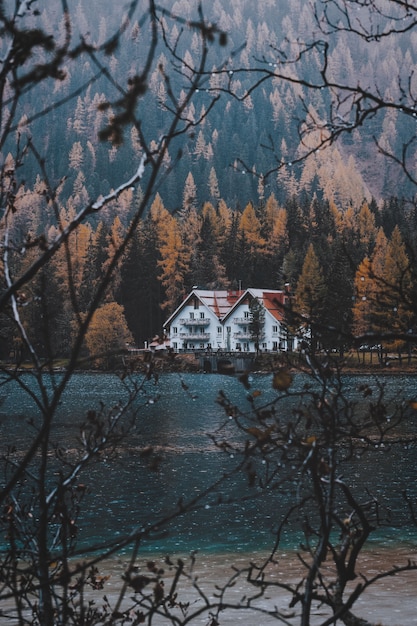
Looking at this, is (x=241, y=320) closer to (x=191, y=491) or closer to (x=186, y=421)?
(x=186, y=421)

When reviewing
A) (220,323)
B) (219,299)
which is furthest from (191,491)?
(219,299)

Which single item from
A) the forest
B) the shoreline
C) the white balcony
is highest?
the white balcony

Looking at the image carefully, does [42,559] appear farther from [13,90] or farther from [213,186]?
[213,186]

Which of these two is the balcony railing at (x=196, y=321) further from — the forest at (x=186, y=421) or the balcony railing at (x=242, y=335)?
the forest at (x=186, y=421)

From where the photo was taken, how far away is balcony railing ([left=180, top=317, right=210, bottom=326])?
77375mm

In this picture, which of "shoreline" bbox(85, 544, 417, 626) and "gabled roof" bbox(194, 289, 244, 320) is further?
"gabled roof" bbox(194, 289, 244, 320)

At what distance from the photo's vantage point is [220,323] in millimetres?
76500

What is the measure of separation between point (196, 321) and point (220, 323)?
2.44 meters

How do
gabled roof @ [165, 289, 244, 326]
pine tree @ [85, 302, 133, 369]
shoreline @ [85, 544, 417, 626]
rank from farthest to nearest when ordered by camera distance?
gabled roof @ [165, 289, 244, 326]
pine tree @ [85, 302, 133, 369]
shoreline @ [85, 544, 417, 626]

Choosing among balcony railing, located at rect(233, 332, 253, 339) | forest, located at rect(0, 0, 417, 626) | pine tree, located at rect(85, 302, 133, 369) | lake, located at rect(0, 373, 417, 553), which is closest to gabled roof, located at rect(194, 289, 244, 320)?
balcony railing, located at rect(233, 332, 253, 339)

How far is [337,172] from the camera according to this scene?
577 ft

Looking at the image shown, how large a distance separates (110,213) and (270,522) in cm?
14710

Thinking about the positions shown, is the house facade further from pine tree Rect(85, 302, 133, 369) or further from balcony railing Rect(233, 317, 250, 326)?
pine tree Rect(85, 302, 133, 369)

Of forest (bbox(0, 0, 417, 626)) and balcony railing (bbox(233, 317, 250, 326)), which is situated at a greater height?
balcony railing (bbox(233, 317, 250, 326))
